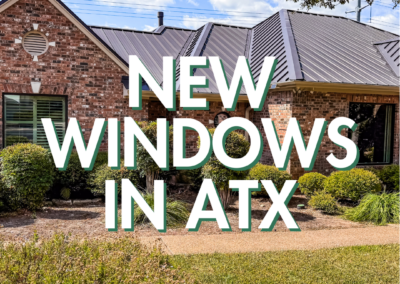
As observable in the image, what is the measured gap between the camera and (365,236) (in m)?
7.10

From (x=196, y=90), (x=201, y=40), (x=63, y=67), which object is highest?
(x=201, y=40)

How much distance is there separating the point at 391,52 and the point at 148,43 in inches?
320

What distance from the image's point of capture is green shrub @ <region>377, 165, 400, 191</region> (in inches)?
431

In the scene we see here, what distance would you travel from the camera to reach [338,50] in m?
12.6

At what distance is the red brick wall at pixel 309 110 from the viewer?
1056cm

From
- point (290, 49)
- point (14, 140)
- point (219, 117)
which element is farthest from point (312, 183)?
point (14, 140)

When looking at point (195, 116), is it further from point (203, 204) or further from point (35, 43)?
point (203, 204)

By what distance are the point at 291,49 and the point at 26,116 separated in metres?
7.30

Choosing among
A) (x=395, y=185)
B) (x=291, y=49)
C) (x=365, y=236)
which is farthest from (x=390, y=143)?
(x=365, y=236)

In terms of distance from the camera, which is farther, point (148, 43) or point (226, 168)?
point (148, 43)

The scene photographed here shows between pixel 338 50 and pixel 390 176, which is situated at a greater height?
pixel 338 50

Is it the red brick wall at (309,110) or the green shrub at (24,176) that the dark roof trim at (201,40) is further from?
the green shrub at (24,176)

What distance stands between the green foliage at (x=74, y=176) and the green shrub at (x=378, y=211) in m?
5.79

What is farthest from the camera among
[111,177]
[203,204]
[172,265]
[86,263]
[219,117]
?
[219,117]
